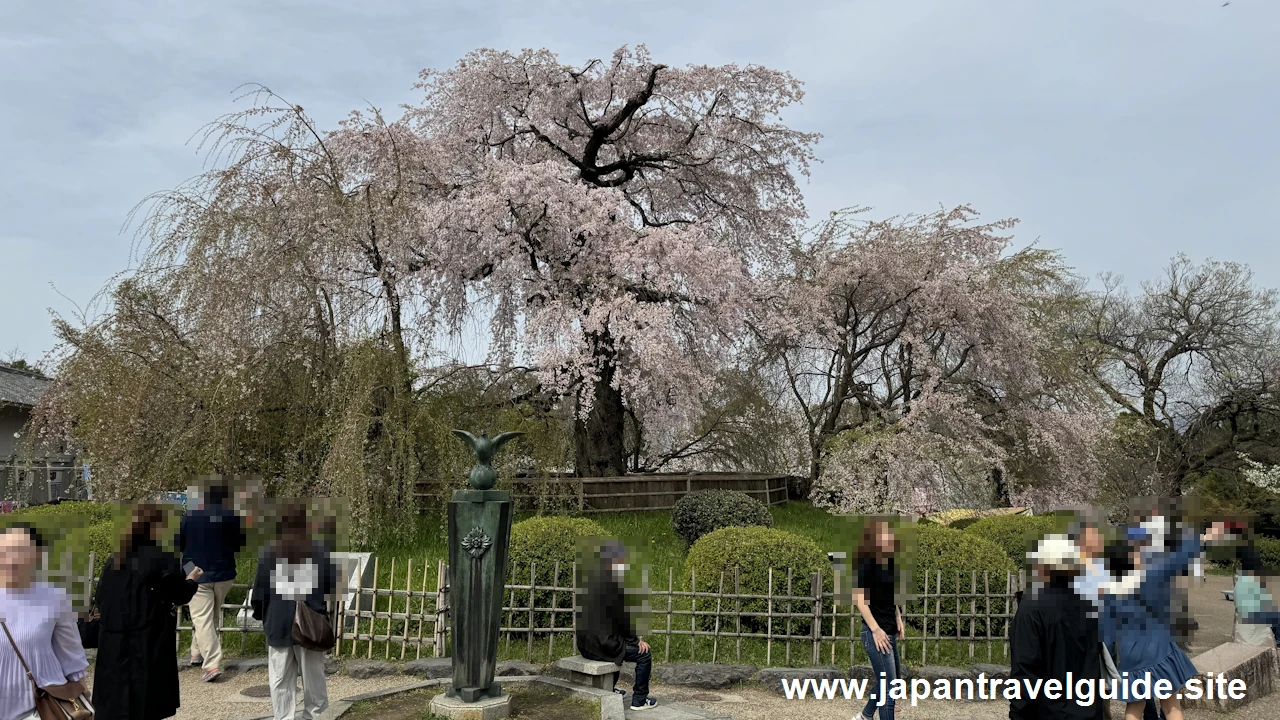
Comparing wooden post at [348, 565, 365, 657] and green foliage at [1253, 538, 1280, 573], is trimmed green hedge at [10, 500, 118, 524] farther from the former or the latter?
green foliage at [1253, 538, 1280, 573]

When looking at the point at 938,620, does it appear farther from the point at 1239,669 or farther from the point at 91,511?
the point at 91,511

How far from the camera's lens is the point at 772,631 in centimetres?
743

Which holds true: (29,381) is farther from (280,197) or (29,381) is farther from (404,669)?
(404,669)

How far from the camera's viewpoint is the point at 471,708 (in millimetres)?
5270

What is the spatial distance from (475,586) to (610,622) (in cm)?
97

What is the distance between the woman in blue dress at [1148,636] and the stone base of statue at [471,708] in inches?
145

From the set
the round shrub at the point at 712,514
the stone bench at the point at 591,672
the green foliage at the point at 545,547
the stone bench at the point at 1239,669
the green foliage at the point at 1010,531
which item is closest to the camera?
the stone bench at the point at 591,672

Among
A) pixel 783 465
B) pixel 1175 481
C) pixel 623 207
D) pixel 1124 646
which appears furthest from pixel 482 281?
pixel 1175 481

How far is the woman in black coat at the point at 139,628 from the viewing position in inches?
172

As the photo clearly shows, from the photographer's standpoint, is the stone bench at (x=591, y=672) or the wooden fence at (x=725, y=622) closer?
the stone bench at (x=591, y=672)

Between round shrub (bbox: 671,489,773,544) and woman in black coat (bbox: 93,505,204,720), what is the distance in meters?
7.88

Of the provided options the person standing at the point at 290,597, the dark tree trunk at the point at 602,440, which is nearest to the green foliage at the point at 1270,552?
the dark tree trunk at the point at 602,440

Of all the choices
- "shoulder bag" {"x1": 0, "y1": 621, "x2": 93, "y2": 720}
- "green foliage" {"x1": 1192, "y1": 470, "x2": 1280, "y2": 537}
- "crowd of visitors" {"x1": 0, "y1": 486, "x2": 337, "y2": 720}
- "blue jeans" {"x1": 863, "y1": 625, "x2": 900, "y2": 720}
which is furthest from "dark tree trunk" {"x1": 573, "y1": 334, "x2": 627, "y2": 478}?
"shoulder bag" {"x1": 0, "y1": 621, "x2": 93, "y2": 720}

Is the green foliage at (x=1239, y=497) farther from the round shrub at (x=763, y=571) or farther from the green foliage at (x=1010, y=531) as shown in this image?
the round shrub at (x=763, y=571)
